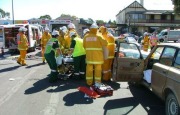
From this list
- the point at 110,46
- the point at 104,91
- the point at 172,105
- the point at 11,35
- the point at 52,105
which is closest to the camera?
the point at 172,105

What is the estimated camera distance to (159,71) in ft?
21.3

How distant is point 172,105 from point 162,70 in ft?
2.63

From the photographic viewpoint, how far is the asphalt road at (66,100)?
22.0 feet

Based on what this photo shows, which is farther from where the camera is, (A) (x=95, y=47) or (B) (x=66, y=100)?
(A) (x=95, y=47)

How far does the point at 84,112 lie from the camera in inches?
261

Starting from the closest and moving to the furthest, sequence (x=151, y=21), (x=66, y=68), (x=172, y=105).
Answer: (x=172, y=105)
(x=66, y=68)
(x=151, y=21)

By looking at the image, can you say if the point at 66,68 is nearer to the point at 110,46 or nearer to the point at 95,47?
the point at 110,46

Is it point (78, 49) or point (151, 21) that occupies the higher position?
point (151, 21)

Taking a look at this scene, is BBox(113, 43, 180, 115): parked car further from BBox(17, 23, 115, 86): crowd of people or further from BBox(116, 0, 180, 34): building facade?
BBox(116, 0, 180, 34): building facade

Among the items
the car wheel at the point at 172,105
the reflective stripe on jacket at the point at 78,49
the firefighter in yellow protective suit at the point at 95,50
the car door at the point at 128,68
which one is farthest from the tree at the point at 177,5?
the car wheel at the point at 172,105

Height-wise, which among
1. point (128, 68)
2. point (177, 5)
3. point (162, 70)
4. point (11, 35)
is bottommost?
point (128, 68)

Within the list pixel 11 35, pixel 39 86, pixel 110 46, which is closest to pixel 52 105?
pixel 39 86

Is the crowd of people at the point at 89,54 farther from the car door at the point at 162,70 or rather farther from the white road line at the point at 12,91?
the car door at the point at 162,70

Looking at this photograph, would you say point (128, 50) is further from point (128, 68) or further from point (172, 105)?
point (172, 105)
